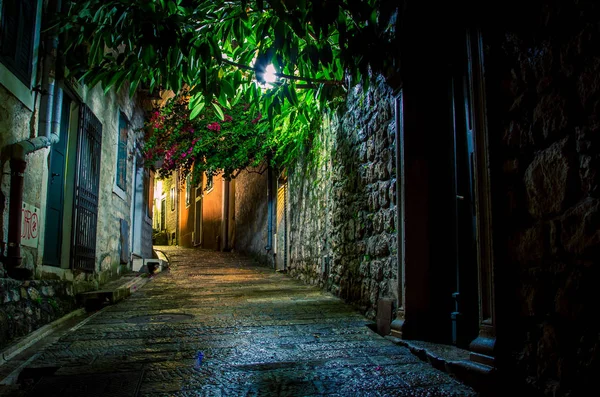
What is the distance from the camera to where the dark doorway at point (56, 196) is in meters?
5.24

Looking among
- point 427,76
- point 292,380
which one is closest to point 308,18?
point 427,76

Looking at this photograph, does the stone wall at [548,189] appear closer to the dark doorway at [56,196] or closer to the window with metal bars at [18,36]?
the window with metal bars at [18,36]

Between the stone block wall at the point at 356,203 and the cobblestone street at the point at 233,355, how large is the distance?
0.43 meters

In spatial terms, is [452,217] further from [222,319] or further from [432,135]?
[222,319]

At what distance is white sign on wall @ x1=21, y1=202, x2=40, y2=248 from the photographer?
4168 millimetres

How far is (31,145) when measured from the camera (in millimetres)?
4105

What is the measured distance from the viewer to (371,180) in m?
4.67

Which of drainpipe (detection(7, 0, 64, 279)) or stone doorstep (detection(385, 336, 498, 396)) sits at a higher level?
drainpipe (detection(7, 0, 64, 279))

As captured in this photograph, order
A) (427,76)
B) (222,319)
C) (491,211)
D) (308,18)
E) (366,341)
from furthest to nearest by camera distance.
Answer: (222,319), (427,76), (366,341), (308,18), (491,211)

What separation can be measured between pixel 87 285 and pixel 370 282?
371 cm

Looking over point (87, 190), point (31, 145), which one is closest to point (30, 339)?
point (31, 145)

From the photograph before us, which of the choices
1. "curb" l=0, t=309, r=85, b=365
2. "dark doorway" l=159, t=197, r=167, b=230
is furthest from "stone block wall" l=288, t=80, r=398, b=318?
"dark doorway" l=159, t=197, r=167, b=230

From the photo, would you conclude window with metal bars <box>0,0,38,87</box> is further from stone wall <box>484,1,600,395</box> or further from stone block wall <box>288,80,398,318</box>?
stone wall <box>484,1,600,395</box>

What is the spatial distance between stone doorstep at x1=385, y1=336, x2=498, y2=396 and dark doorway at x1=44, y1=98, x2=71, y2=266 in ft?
12.7
